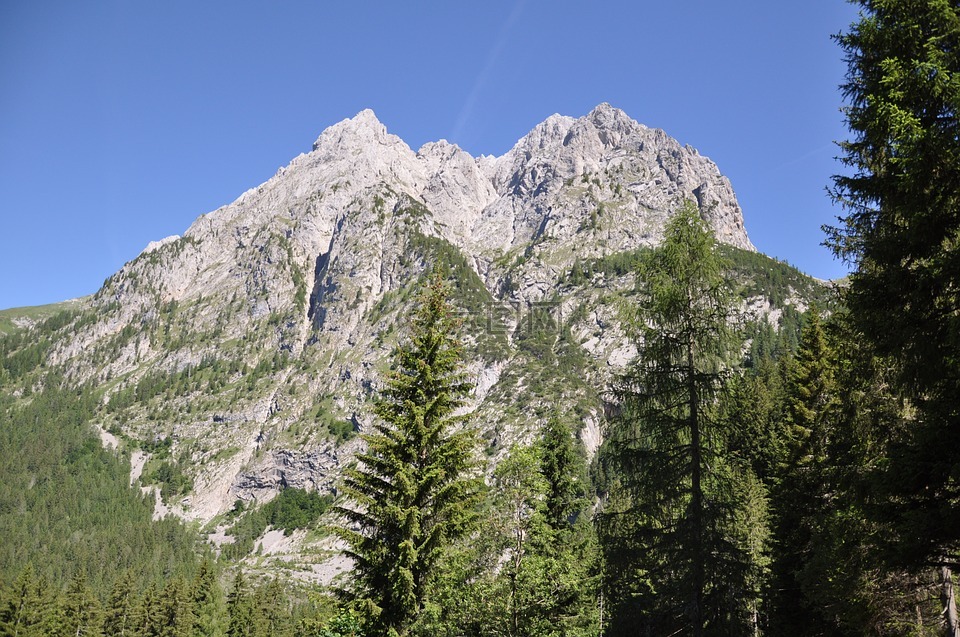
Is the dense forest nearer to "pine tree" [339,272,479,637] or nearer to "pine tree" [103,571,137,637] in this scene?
"pine tree" [339,272,479,637]

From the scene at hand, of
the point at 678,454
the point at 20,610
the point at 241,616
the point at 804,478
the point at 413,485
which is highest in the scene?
the point at 804,478

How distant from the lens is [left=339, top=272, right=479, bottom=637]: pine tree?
48.6ft

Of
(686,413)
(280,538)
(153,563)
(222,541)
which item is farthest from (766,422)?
(222,541)

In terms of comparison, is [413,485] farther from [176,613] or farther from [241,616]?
[176,613]

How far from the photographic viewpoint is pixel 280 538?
195250 mm

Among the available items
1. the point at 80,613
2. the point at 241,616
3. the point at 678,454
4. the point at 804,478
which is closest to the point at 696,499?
the point at 678,454

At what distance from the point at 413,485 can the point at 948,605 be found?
12.6m

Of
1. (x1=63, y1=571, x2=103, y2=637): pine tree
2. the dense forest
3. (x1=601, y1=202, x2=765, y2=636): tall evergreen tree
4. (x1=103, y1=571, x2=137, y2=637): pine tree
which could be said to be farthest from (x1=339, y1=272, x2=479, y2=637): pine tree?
(x1=63, y1=571, x2=103, y2=637): pine tree

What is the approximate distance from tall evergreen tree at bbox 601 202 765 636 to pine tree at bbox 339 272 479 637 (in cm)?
462

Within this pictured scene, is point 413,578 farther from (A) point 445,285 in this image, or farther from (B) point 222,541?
(B) point 222,541

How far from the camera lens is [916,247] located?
9.20 metres

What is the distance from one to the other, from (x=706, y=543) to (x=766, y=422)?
37.5m

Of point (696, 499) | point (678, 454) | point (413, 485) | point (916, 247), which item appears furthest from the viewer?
point (413, 485)

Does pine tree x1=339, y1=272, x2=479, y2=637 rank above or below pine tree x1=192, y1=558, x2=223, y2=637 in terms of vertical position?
above
